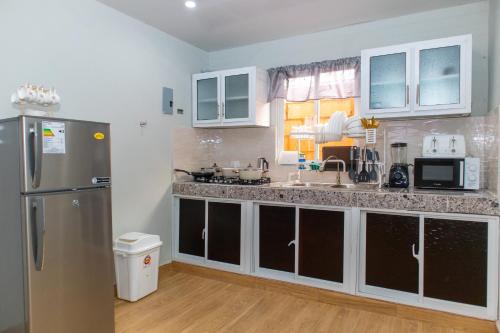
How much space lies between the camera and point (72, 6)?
2.78 m

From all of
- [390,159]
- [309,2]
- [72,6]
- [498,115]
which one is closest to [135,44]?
[72,6]

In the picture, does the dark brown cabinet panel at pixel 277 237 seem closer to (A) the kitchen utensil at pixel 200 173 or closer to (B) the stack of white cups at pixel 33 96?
(A) the kitchen utensil at pixel 200 173

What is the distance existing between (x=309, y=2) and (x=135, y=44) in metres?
1.71

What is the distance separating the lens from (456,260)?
248cm

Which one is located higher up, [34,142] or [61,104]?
[61,104]

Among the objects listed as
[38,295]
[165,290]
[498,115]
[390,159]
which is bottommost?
[165,290]

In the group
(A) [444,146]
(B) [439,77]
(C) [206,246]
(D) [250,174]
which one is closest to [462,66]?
(B) [439,77]

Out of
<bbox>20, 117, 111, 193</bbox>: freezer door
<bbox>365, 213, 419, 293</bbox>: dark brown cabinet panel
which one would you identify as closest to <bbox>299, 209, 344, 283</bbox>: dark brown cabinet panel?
<bbox>365, 213, 419, 293</bbox>: dark brown cabinet panel

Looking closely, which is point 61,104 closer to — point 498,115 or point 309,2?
point 309,2

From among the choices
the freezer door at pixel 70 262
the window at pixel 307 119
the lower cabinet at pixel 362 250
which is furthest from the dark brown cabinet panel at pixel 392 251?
the freezer door at pixel 70 262

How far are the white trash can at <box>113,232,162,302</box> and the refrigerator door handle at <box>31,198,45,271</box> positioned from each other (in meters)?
1.01

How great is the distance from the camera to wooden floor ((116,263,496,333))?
249cm

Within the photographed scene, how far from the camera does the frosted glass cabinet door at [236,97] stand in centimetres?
378

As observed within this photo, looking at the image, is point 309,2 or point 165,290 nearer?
point 309,2
